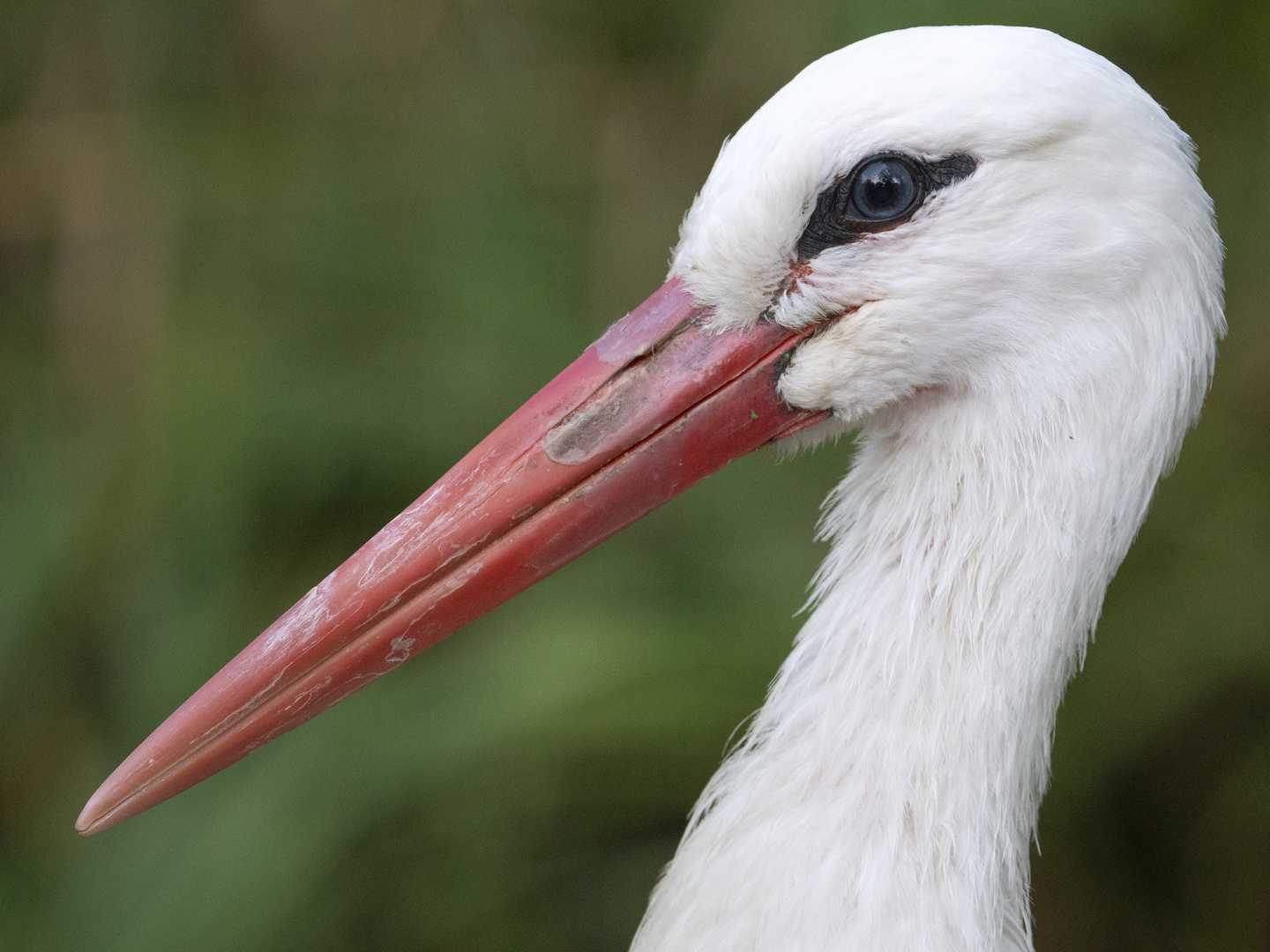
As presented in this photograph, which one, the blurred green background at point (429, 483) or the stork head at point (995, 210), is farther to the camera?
the blurred green background at point (429, 483)

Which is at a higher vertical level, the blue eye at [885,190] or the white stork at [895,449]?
the blue eye at [885,190]

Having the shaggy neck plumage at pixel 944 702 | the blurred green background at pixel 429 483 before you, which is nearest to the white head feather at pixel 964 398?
the shaggy neck plumage at pixel 944 702

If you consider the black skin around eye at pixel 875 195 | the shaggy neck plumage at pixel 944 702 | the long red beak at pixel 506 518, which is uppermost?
the black skin around eye at pixel 875 195

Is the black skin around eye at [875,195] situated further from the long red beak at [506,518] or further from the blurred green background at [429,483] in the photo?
the blurred green background at [429,483]

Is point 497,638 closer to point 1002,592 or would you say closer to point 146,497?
point 146,497

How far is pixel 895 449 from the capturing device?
3.34ft

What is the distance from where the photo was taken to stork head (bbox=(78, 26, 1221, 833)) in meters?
0.90

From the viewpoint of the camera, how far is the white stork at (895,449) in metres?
0.91

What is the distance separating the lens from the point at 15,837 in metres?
1.95

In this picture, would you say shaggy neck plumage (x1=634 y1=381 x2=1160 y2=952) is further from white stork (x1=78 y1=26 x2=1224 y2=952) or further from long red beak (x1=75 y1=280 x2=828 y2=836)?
long red beak (x1=75 y1=280 x2=828 y2=836)

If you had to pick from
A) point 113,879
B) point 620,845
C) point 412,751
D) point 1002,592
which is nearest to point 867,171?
point 1002,592

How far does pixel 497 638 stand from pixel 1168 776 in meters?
1.18

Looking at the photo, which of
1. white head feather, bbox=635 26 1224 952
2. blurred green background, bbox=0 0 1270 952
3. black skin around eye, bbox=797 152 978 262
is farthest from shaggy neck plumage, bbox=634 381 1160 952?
blurred green background, bbox=0 0 1270 952

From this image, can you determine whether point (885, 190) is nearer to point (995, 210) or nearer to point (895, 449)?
point (995, 210)
